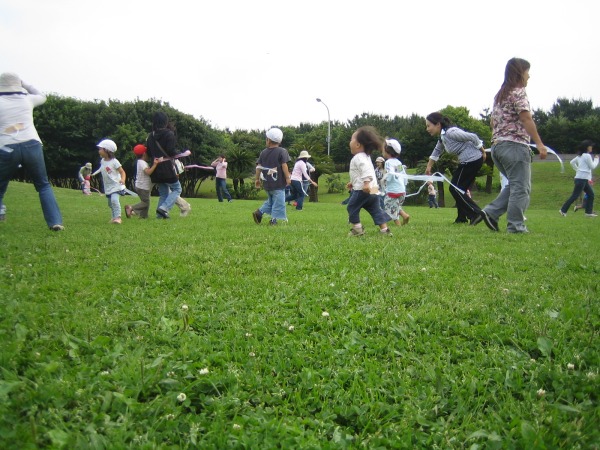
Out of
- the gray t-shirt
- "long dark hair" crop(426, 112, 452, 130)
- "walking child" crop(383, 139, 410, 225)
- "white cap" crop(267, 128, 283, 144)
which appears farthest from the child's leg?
"long dark hair" crop(426, 112, 452, 130)

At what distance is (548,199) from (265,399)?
121 feet

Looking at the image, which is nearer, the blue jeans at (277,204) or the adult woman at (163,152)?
the blue jeans at (277,204)

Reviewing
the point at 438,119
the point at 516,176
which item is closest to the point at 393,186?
the point at 438,119

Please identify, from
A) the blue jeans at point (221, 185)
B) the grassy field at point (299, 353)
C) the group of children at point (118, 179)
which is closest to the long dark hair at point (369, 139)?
the grassy field at point (299, 353)

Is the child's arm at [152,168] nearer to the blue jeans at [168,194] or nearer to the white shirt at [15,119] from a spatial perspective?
the blue jeans at [168,194]

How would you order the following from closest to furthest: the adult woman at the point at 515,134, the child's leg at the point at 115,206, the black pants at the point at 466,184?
the adult woman at the point at 515,134
the black pants at the point at 466,184
the child's leg at the point at 115,206

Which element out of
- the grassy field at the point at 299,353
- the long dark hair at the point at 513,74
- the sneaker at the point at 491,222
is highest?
the long dark hair at the point at 513,74

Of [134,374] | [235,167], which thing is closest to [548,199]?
[235,167]

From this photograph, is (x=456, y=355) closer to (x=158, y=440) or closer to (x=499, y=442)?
(x=499, y=442)

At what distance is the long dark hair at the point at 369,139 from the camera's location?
23.6ft

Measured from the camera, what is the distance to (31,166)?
6660mm

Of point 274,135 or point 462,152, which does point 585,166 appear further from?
point 274,135

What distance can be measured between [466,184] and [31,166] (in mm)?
7860

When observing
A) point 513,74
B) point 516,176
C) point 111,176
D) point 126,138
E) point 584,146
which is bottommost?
point 516,176
